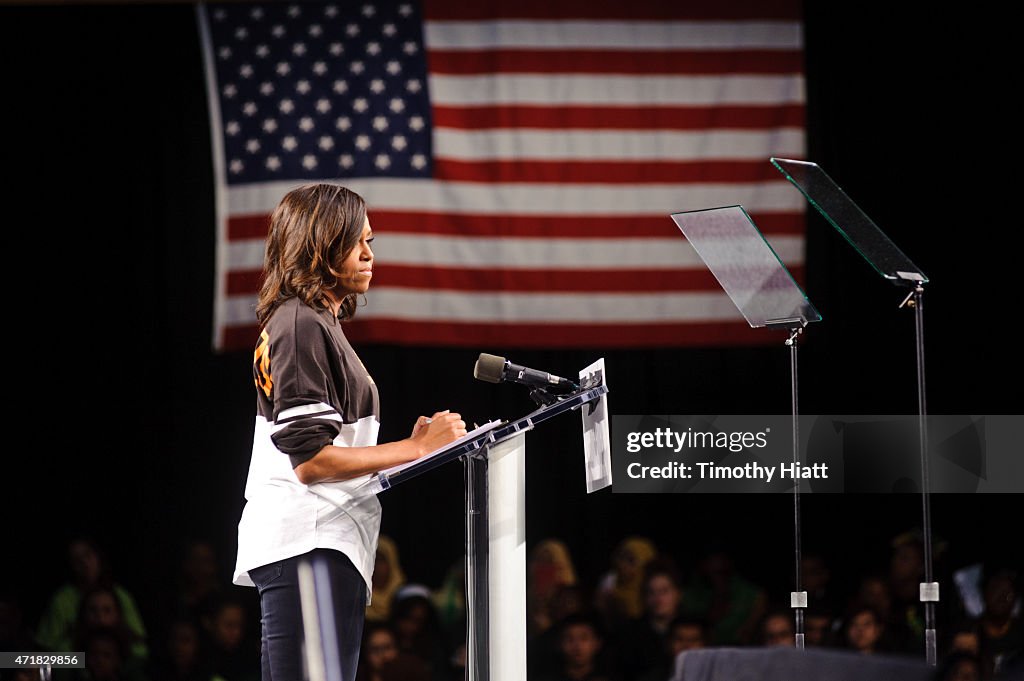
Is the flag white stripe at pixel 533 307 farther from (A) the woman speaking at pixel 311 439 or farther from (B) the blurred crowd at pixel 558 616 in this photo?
(A) the woman speaking at pixel 311 439

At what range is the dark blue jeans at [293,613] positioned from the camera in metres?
1.73

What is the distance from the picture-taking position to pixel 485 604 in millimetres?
1756

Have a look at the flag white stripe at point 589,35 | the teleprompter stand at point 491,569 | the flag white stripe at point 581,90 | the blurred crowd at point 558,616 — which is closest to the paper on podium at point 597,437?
the teleprompter stand at point 491,569

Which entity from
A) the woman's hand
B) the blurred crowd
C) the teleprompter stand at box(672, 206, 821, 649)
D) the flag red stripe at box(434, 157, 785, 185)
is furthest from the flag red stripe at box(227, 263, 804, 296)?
the woman's hand

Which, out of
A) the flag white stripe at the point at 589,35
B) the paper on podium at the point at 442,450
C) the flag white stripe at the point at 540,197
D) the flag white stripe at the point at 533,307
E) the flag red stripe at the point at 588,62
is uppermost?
the flag white stripe at the point at 589,35

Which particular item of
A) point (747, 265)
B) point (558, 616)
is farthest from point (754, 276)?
point (558, 616)

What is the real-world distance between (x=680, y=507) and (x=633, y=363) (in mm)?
689

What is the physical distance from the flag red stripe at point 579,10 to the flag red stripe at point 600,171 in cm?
68

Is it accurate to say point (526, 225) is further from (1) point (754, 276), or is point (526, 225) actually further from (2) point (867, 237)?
(2) point (867, 237)

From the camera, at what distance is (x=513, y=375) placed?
1918 mm

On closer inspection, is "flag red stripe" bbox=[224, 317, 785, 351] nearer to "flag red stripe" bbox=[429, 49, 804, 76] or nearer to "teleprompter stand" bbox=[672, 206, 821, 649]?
"flag red stripe" bbox=[429, 49, 804, 76]

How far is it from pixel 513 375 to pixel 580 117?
365cm

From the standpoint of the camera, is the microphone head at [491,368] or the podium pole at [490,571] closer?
the podium pole at [490,571]

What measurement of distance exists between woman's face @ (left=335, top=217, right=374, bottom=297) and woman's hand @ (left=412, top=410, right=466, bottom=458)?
25 cm
